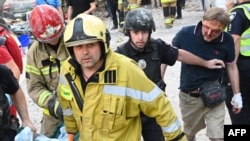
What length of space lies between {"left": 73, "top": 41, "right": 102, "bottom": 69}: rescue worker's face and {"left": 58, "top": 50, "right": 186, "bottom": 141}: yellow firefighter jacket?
71 mm

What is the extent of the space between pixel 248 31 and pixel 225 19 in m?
0.57

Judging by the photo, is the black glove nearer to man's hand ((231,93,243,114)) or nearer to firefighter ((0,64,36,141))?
firefighter ((0,64,36,141))

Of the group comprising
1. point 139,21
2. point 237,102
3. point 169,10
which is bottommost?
point 169,10

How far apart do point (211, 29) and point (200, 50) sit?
0.86 ft

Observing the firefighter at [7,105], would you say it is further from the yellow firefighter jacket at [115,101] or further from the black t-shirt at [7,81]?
the yellow firefighter jacket at [115,101]

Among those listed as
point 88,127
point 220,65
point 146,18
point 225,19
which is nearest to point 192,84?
point 220,65

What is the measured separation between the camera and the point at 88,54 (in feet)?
9.22

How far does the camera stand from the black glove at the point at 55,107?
11.9ft

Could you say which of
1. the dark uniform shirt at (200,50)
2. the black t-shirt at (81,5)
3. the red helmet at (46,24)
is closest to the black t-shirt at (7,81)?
the red helmet at (46,24)

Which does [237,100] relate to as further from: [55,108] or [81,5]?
[81,5]

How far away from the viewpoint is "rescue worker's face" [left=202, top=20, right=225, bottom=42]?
13.3ft

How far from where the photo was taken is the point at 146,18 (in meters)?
3.73

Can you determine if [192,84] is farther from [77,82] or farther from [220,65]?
[77,82]

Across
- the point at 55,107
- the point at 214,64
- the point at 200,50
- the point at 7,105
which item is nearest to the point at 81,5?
the point at 200,50
